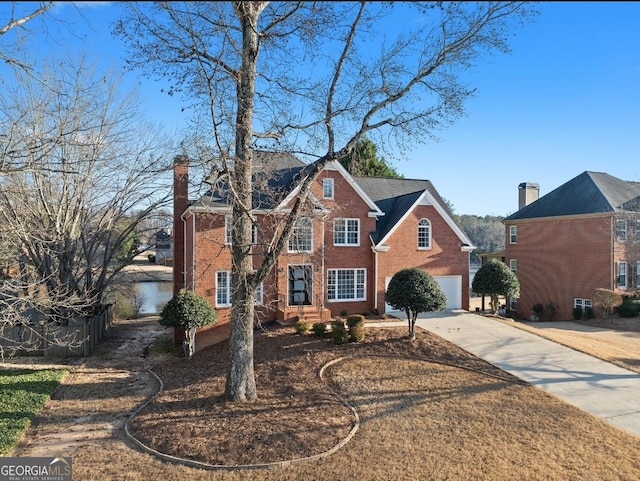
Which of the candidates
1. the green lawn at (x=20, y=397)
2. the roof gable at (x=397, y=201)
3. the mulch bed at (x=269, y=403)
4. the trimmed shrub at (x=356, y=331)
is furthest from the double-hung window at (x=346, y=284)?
the green lawn at (x=20, y=397)

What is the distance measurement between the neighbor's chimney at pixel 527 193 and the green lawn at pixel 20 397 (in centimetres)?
3569

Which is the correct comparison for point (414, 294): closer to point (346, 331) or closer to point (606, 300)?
point (346, 331)

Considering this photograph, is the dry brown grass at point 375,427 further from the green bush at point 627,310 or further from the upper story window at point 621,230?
the upper story window at point 621,230

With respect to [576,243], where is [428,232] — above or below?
above

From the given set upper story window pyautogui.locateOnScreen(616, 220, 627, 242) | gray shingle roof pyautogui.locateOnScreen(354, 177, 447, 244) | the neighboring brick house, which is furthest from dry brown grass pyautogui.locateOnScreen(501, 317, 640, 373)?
gray shingle roof pyautogui.locateOnScreen(354, 177, 447, 244)

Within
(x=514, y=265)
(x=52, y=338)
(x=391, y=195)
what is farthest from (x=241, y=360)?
(x=514, y=265)

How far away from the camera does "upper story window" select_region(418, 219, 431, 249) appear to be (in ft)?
76.3

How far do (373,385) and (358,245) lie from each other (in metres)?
10.8

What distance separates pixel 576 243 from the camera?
30312 mm

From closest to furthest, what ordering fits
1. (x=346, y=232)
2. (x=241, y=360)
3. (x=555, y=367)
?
(x=241, y=360)
(x=555, y=367)
(x=346, y=232)

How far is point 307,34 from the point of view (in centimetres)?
1094

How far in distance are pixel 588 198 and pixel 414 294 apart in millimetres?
21429

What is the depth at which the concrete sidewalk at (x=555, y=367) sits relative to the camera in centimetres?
1091

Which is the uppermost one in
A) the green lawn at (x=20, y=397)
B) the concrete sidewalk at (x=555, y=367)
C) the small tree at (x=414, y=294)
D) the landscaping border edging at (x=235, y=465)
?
the small tree at (x=414, y=294)
